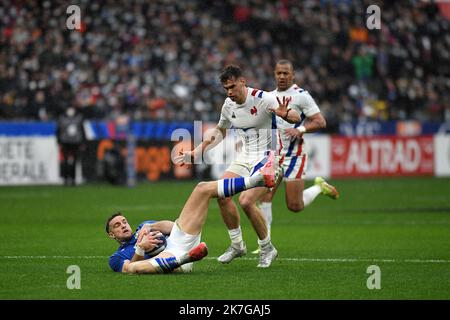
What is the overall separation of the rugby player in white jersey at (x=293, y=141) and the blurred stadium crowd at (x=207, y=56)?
1563 cm

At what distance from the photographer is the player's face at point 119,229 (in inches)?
435

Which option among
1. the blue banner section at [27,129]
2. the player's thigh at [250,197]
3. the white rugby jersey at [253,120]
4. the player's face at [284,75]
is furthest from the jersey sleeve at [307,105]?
the blue banner section at [27,129]

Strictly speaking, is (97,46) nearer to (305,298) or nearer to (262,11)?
(262,11)

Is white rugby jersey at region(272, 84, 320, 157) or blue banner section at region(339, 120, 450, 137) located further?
blue banner section at region(339, 120, 450, 137)

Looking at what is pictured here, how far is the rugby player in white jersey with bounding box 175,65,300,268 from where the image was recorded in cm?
1175

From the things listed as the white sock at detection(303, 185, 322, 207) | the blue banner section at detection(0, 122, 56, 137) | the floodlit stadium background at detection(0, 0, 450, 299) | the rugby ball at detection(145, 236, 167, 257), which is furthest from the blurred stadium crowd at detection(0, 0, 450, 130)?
the rugby ball at detection(145, 236, 167, 257)

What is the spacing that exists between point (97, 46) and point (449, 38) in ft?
48.4

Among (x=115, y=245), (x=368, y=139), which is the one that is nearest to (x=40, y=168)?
(x=368, y=139)

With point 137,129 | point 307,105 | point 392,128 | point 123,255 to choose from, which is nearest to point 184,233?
point 123,255

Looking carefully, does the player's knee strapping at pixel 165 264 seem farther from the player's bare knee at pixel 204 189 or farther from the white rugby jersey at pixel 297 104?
the white rugby jersey at pixel 297 104

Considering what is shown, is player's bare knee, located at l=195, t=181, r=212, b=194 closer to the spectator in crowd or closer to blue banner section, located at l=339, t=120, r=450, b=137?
the spectator in crowd

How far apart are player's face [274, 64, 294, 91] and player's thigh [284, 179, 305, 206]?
142cm

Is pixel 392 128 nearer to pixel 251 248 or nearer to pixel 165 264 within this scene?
→ pixel 251 248

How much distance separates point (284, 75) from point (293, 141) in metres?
1.17
